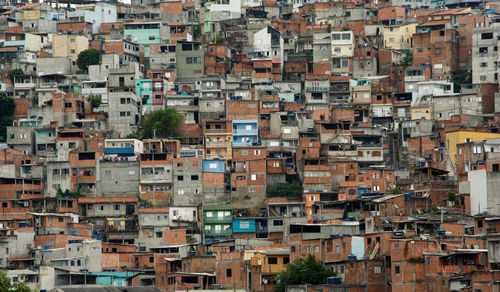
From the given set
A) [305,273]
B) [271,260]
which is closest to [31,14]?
[271,260]

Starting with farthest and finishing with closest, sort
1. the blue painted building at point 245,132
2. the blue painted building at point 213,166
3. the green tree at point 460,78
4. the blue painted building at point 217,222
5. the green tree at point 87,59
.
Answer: the green tree at point 87,59, the green tree at point 460,78, the blue painted building at point 245,132, the blue painted building at point 213,166, the blue painted building at point 217,222

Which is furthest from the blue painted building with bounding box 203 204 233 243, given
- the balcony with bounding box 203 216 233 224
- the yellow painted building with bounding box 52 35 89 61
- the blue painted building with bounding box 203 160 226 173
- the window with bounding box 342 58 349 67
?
the yellow painted building with bounding box 52 35 89 61

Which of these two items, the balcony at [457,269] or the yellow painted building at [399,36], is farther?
the yellow painted building at [399,36]

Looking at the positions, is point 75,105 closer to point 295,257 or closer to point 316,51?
point 316,51

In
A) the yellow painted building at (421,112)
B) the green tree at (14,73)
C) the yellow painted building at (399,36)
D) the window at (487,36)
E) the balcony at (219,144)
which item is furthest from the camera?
the yellow painted building at (399,36)

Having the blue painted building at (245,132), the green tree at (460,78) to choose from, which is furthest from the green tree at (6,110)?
the green tree at (460,78)

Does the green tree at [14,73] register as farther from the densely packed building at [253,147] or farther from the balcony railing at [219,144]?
the balcony railing at [219,144]

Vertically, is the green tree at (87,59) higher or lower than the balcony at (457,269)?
higher
